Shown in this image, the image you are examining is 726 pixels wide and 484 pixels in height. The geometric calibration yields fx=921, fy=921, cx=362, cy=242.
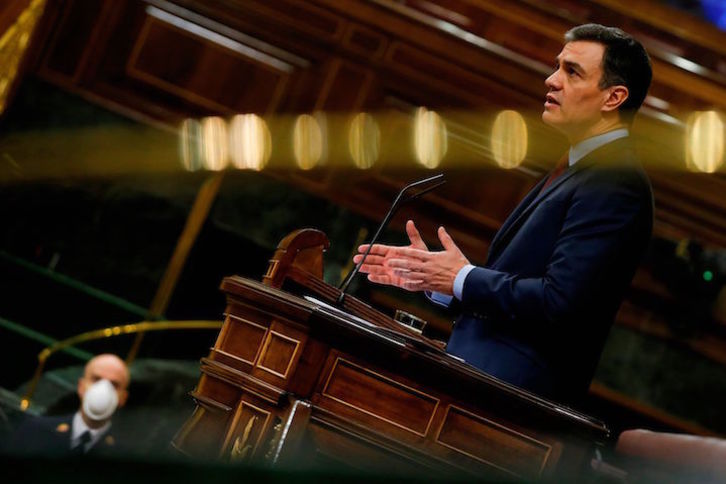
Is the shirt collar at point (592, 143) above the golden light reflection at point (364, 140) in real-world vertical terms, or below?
below

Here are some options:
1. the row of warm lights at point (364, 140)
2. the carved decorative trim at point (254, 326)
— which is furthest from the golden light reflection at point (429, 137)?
the carved decorative trim at point (254, 326)

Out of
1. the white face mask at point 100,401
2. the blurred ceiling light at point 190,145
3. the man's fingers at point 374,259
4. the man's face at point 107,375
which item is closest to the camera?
the man's fingers at point 374,259

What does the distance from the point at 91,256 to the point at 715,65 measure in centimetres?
329

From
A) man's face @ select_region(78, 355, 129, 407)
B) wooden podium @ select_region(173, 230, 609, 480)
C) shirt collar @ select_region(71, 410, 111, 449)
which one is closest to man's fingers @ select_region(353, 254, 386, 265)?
wooden podium @ select_region(173, 230, 609, 480)

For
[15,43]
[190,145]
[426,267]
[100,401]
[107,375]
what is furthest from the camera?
[190,145]

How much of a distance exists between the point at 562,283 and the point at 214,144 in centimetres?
326

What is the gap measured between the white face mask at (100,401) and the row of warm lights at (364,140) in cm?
170

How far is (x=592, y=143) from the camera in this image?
73.8 inches

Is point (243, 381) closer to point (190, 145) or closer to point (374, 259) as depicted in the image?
point (374, 259)

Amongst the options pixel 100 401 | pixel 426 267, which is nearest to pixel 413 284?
pixel 426 267

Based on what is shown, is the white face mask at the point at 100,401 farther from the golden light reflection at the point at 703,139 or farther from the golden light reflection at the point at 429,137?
the golden light reflection at the point at 703,139

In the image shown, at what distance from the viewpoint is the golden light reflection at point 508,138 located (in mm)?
4730

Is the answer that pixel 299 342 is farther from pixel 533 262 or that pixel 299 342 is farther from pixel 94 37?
pixel 94 37

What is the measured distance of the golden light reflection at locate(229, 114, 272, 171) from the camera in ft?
15.2
